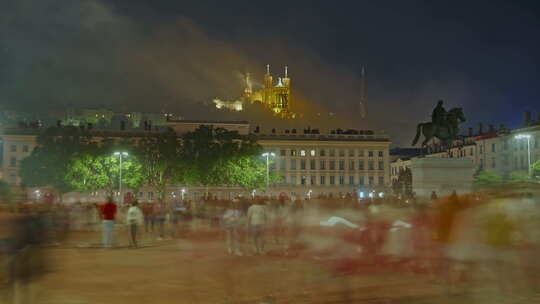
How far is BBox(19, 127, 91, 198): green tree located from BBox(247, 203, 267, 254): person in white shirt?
65.0m

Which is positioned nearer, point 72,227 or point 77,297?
point 77,297

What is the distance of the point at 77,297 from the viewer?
1386cm

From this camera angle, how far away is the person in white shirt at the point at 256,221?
2117 centimetres

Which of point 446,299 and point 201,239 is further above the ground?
point 201,239

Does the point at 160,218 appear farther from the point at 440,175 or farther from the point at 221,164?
the point at 221,164

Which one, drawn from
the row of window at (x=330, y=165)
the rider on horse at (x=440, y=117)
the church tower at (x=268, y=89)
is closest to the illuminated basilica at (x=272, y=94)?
the church tower at (x=268, y=89)

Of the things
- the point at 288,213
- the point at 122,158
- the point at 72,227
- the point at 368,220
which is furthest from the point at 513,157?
the point at 368,220

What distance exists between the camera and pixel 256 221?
2123 centimetres

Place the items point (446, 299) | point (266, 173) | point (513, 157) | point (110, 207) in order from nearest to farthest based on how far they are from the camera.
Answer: point (446, 299)
point (110, 207)
point (266, 173)
point (513, 157)

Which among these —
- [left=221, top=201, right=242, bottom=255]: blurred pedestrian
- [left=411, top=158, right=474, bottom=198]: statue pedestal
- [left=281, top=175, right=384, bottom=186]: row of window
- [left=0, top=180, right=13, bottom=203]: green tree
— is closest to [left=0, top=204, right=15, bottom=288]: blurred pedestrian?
[left=0, top=180, right=13, bottom=203]: green tree

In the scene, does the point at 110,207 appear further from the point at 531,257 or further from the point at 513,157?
the point at 513,157

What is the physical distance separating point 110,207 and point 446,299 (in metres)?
16.3

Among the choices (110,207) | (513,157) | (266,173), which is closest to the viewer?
(110,207)

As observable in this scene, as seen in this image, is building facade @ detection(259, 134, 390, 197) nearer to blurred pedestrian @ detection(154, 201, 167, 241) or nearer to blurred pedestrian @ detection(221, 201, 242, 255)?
blurred pedestrian @ detection(154, 201, 167, 241)
